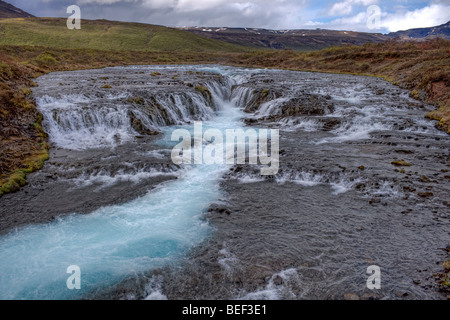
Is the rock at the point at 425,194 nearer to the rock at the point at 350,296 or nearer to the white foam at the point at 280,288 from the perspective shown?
the rock at the point at 350,296

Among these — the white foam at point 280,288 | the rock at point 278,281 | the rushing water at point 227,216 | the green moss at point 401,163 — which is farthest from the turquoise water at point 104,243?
the green moss at point 401,163

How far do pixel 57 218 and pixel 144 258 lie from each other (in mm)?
4563

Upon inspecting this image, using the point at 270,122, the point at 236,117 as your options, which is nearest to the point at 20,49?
the point at 236,117

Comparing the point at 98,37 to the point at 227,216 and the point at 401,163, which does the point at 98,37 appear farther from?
the point at 401,163

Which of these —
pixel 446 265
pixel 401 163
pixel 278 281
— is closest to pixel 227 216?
pixel 278 281

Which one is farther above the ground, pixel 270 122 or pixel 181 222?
pixel 270 122

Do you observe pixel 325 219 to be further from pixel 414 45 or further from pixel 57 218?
pixel 414 45

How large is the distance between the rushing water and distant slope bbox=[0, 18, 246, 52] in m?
98.8

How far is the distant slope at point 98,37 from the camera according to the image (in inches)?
3949

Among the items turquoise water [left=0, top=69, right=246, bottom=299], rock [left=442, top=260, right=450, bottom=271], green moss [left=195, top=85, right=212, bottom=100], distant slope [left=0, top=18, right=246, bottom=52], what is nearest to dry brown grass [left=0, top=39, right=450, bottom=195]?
turquoise water [left=0, top=69, right=246, bottom=299]

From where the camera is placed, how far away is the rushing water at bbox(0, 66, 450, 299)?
26.1 feet

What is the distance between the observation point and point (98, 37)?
118m
